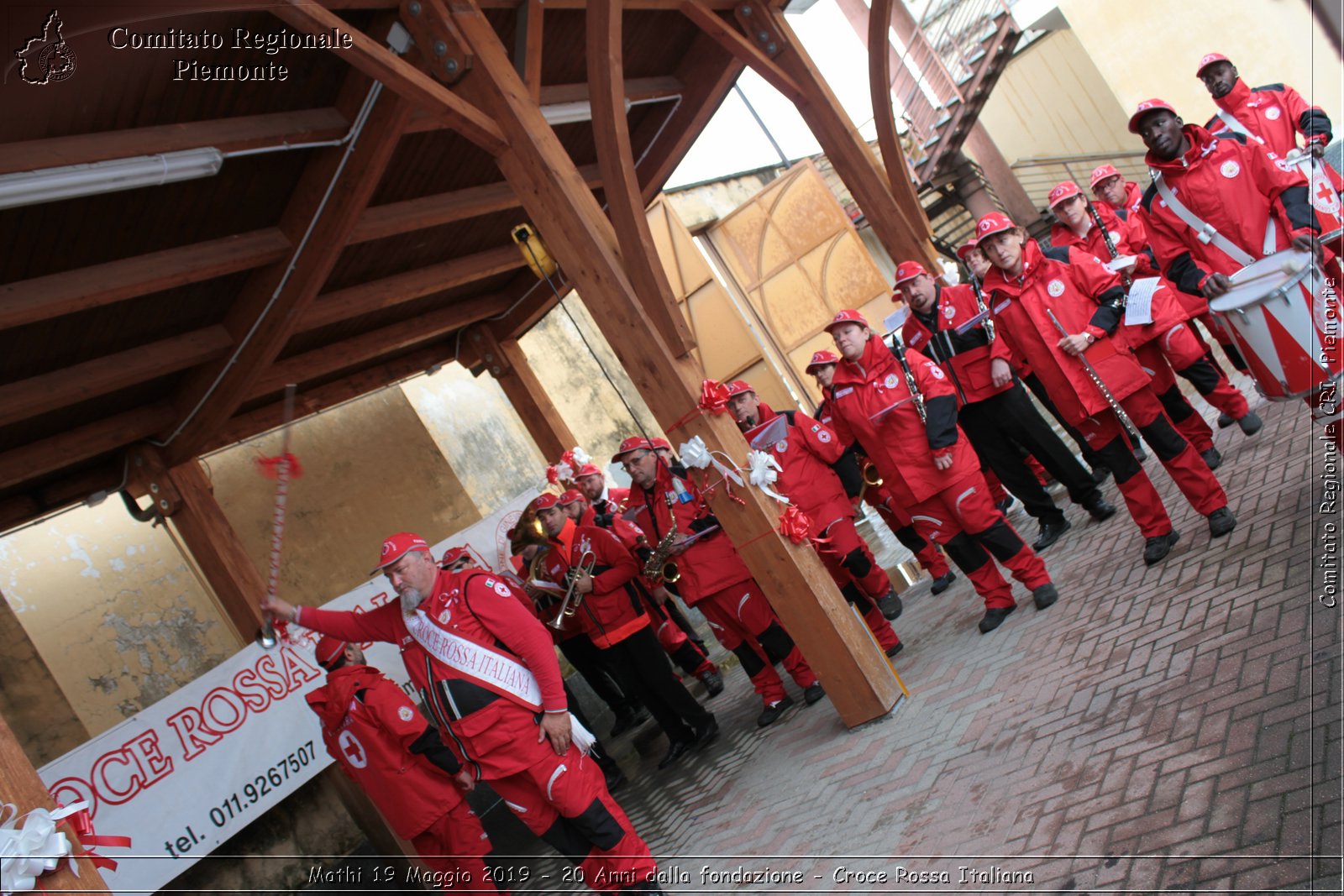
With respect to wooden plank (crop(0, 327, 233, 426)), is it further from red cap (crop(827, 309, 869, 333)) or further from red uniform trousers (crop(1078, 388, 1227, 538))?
red uniform trousers (crop(1078, 388, 1227, 538))

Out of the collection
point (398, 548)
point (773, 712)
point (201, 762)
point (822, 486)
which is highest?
point (398, 548)

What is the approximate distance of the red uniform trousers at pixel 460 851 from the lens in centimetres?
696

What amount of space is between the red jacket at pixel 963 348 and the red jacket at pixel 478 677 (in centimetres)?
331

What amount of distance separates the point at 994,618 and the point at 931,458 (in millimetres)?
1069

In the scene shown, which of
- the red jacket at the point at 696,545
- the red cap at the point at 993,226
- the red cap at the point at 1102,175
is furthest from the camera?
the red cap at the point at 1102,175

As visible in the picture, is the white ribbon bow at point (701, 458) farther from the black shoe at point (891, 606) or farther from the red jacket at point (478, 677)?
the black shoe at point (891, 606)

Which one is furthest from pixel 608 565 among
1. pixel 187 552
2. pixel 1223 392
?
pixel 187 552

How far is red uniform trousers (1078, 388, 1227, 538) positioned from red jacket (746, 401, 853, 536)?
1.81 meters

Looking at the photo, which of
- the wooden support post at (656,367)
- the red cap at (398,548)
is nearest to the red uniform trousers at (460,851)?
the red cap at (398,548)

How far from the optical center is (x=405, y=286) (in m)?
9.80

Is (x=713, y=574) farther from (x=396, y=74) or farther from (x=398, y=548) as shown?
(x=396, y=74)

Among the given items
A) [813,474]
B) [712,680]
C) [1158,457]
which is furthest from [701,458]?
[712,680]

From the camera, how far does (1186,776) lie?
354cm

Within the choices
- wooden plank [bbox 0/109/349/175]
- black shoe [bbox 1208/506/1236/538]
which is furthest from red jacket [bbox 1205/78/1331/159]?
wooden plank [bbox 0/109/349/175]
